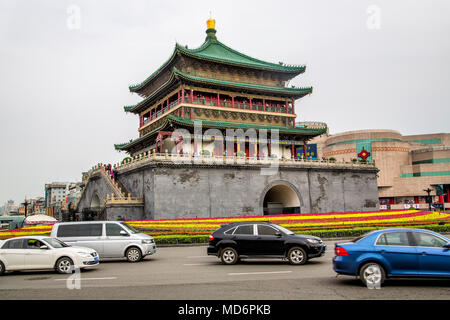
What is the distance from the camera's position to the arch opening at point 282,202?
1521 inches

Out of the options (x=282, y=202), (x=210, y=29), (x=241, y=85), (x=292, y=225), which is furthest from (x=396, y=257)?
(x=210, y=29)

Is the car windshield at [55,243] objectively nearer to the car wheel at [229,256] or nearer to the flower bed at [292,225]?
the car wheel at [229,256]

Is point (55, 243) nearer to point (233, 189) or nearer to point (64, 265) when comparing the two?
point (64, 265)

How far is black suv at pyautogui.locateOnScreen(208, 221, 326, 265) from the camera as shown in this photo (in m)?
13.3

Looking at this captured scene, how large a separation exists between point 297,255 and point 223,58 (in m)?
31.4

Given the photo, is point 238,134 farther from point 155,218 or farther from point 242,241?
point 242,241

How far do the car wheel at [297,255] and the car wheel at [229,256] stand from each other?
1.89 m

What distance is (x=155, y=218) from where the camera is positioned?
31.6 meters

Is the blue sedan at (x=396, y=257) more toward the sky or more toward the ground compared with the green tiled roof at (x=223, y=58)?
more toward the ground

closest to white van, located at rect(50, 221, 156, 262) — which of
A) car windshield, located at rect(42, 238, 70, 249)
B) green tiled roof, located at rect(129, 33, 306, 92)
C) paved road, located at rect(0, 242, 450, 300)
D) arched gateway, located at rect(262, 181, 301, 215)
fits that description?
paved road, located at rect(0, 242, 450, 300)

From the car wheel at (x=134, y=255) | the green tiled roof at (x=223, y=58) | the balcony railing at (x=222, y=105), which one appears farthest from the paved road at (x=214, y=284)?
the green tiled roof at (x=223, y=58)

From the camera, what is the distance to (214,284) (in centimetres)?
999

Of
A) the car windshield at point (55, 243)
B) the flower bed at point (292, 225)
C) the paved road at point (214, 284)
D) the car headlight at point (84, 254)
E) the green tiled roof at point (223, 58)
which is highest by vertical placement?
the green tiled roof at point (223, 58)

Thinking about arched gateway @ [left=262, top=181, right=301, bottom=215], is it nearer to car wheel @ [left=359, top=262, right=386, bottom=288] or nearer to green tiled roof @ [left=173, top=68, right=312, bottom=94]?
green tiled roof @ [left=173, top=68, right=312, bottom=94]
